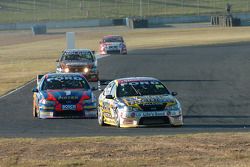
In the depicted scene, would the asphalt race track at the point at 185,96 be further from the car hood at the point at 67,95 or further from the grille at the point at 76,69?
the grille at the point at 76,69

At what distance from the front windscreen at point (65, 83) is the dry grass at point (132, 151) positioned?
25.3 ft

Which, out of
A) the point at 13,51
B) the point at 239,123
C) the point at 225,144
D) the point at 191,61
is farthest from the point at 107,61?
the point at 225,144

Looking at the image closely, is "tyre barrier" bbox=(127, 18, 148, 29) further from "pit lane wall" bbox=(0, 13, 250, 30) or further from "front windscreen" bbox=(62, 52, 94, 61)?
"front windscreen" bbox=(62, 52, 94, 61)

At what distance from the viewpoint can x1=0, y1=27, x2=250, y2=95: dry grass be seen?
4643cm

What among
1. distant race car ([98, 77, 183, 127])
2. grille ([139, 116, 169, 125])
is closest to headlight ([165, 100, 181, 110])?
distant race car ([98, 77, 183, 127])

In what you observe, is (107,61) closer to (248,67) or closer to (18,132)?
(248,67)

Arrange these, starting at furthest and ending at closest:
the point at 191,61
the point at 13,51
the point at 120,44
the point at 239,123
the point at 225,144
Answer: the point at 13,51 → the point at 120,44 → the point at 191,61 → the point at 239,123 → the point at 225,144

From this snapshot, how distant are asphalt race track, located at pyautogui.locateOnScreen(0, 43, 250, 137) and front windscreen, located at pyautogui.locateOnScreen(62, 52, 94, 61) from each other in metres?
1.56

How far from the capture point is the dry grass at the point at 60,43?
4643 cm

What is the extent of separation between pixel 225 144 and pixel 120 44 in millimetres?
42276

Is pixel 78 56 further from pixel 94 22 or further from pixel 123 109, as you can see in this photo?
pixel 94 22

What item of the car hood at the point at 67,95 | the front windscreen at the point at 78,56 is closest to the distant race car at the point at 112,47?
the front windscreen at the point at 78,56

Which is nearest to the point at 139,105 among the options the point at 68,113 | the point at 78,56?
the point at 68,113

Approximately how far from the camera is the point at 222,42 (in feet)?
234
